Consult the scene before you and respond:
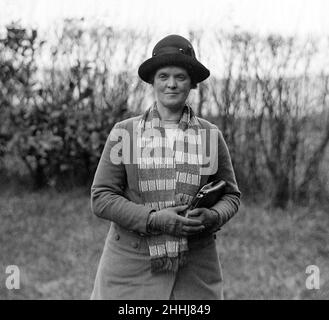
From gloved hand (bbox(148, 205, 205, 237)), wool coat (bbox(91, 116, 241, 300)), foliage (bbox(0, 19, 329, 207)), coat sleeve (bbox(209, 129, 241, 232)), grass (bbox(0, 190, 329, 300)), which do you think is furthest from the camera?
foliage (bbox(0, 19, 329, 207))

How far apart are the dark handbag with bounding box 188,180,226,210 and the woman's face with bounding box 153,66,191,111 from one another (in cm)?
34

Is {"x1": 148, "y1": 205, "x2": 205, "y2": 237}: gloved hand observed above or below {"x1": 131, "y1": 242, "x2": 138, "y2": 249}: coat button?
above

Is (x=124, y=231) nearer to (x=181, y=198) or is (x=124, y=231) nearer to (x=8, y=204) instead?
(x=181, y=198)

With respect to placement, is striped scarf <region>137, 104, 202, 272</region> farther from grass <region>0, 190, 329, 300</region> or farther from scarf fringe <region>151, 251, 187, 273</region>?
grass <region>0, 190, 329, 300</region>

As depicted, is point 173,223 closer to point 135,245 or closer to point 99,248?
point 135,245

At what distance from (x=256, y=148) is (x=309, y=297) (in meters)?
2.20

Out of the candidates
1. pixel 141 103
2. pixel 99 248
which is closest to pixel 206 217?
pixel 99 248

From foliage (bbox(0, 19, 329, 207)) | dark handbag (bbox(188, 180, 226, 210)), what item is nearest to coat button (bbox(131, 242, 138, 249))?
dark handbag (bbox(188, 180, 226, 210))

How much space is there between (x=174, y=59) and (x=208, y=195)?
537 millimetres

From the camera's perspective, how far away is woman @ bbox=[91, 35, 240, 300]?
7.93 ft

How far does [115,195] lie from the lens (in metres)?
2.43

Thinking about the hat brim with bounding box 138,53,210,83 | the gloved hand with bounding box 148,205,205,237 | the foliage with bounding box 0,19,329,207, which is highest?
the foliage with bounding box 0,19,329,207

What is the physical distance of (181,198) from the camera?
8.06 feet

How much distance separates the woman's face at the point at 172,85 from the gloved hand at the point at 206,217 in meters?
0.43
